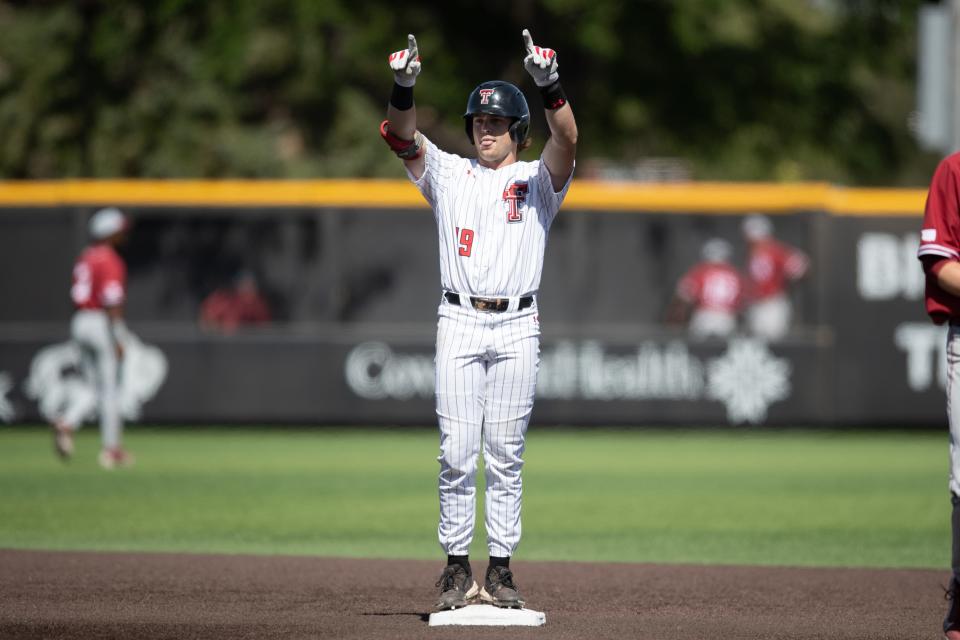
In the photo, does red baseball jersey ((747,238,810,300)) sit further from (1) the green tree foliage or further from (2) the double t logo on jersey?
(2) the double t logo on jersey

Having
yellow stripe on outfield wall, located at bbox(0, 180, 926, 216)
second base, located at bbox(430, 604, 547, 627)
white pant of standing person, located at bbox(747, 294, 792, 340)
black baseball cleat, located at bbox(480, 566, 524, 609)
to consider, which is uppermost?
yellow stripe on outfield wall, located at bbox(0, 180, 926, 216)

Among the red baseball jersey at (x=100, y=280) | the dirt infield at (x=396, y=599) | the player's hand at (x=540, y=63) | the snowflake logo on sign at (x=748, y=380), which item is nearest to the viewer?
the player's hand at (x=540, y=63)

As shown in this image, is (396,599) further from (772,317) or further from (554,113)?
(772,317)

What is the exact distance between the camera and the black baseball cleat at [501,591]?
6.55 meters

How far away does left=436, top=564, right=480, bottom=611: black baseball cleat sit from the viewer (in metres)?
6.50

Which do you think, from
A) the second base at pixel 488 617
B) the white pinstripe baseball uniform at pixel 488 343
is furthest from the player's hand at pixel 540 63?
the second base at pixel 488 617

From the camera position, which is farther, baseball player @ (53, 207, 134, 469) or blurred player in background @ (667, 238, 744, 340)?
blurred player in background @ (667, 238, 744, 340)

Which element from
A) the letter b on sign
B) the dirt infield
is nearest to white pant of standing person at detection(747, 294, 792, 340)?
the letter b on sign

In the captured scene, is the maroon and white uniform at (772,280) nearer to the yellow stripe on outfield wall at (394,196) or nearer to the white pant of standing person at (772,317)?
the white pant of standing person at (772,317)

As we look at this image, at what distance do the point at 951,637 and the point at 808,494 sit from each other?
6.86m

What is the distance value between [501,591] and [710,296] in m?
12.6

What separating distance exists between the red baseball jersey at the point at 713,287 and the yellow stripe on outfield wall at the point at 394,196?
71cm

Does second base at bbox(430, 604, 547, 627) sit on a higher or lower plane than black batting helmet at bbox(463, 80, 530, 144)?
lower

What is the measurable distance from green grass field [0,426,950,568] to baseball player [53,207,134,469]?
30 cm
